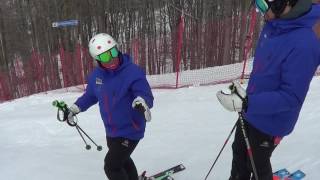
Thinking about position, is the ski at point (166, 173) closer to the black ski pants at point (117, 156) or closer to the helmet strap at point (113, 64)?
the black ski pants at point (117, 156)

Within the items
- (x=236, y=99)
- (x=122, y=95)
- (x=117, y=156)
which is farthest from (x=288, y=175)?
(x=236, y=99)

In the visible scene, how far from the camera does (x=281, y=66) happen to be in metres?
2.47

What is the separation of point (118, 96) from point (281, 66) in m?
1.50

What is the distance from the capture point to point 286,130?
2727mm

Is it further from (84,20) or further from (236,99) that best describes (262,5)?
(84,20)

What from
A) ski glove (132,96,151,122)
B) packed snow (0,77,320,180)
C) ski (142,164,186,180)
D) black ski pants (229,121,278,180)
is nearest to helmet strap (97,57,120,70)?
ski glove (132,96,151,122)

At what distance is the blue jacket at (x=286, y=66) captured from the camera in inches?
93.2

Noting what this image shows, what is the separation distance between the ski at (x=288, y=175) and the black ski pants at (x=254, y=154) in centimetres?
88

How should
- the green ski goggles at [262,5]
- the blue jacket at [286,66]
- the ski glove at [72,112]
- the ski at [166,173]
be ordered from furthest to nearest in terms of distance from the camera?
the ski at [166,173], the ski glove at [72,112], the green ski goggles at [262,5], the blue jacket at [286,66]

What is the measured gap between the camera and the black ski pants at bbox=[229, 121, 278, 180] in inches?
111

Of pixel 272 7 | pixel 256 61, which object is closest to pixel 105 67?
pixel 256 61

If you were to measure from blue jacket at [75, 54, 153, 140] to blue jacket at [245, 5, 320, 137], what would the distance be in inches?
44.8

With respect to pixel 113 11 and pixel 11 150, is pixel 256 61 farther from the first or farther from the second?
pixel 113 11

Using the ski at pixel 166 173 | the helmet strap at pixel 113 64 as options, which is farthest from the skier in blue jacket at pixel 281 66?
the ski at pixel 166 173
